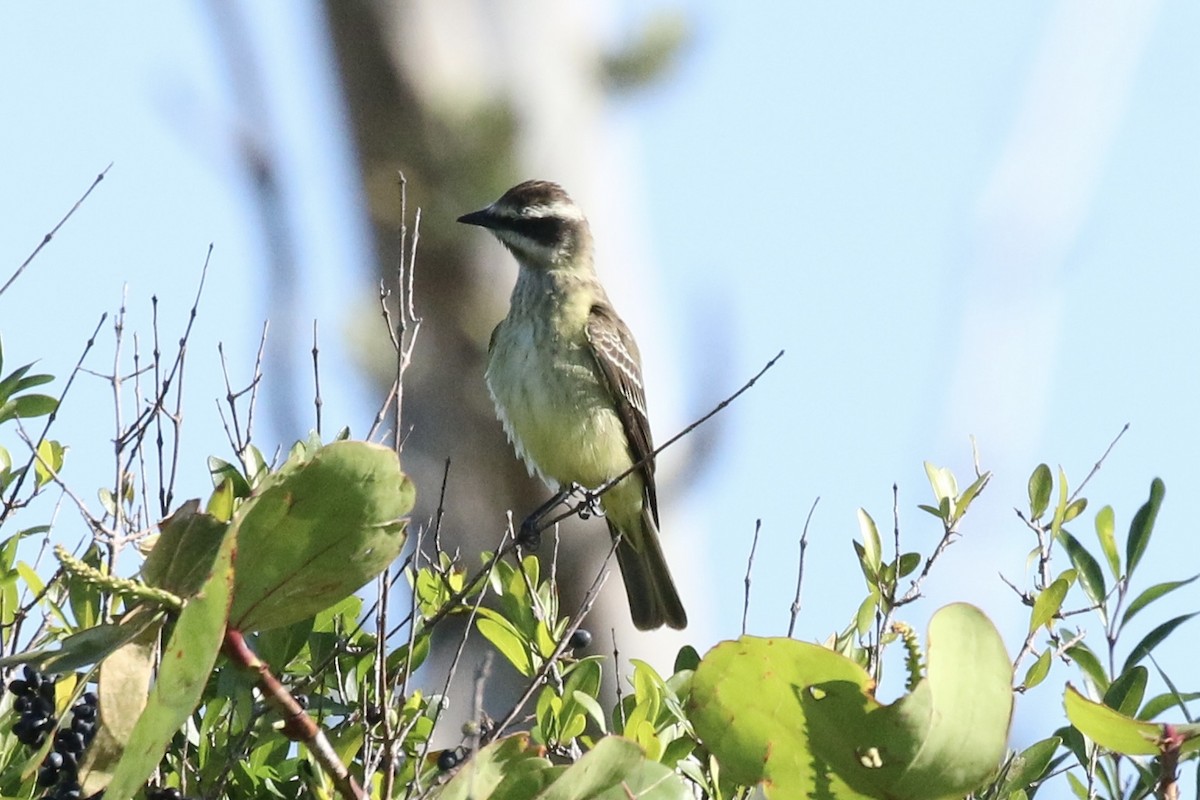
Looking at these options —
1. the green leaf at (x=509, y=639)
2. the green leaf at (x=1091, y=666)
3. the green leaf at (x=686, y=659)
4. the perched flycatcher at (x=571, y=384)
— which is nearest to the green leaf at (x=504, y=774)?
the green leaf at (x=686, y=659)

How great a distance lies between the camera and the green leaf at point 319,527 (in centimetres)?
185

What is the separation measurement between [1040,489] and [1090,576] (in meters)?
0.30

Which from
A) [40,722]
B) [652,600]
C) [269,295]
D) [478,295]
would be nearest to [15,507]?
[40,722]

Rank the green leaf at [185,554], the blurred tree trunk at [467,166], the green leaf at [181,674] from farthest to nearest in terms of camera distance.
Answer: the blurred tree trunk at [467,166]
the green leaf at [185,554]
the green leaf at [181,674]

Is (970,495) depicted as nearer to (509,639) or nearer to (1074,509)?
(1074,509)

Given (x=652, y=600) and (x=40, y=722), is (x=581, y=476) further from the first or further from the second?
(x=40, y=722)

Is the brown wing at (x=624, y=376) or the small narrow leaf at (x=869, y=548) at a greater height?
the brown wing at (x=624, y=376)

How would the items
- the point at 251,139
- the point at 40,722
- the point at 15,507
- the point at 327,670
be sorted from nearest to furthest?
1. the point at 40,722
2. the point at 327,670
3. the point at 15,507
4. the point at 251,139

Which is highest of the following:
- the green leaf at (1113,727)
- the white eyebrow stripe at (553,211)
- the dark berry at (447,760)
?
the white eyebrow stripe at (553,211)

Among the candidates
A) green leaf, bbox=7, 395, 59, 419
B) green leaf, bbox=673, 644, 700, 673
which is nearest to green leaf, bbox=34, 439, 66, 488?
green leaf, bbox=7, 395, 59, 419

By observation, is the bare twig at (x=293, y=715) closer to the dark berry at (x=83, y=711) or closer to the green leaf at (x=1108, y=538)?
the dark berry at (x=83, y=711)

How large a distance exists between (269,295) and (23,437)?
0.89 metres

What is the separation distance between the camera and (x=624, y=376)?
19.5 ft

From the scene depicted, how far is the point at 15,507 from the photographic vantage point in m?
2.96
